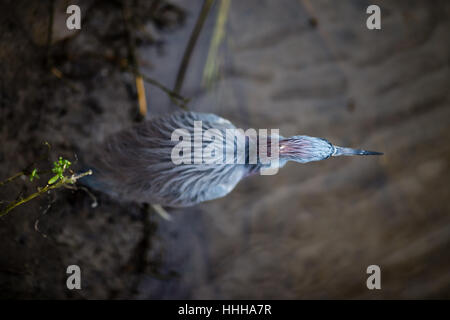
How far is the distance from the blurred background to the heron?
11.6 inches

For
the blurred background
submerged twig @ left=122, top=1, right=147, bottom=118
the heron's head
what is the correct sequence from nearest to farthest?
A: the heron's head
the blurred background
submerged twig @ left=122, top=1, right=147, bottom=118

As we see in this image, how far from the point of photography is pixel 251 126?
193 centimetres

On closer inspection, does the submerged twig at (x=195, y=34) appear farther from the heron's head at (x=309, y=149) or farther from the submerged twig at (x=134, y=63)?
the heron's head at (x=309, y=149)

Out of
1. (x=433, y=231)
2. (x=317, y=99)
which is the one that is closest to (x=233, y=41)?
(x=317, y=99)

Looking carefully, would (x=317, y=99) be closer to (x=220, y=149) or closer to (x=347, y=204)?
(x=347, y=204)

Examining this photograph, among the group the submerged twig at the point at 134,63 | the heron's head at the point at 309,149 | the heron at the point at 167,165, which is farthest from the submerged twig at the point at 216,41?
the heron's head at the point at 309,149

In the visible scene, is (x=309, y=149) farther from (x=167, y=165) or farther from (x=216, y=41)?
(x=216, y=41)

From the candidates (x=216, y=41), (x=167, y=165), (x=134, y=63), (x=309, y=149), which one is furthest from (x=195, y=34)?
(x=309, y=149)

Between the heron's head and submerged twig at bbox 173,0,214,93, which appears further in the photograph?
submerged twig at bbox 173,0,214,93

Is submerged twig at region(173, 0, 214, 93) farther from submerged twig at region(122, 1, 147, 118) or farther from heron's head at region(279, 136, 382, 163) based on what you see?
heron's head at region(279, 136, 382, 163)

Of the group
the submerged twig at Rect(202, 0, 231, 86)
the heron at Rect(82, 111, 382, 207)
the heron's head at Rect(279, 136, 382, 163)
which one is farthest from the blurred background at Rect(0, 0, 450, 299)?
the heron's head at Rect(279, 136, 382, 163)

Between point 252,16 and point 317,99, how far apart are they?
21.2 inches

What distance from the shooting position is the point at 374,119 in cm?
211

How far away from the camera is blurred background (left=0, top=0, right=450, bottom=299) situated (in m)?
1.54
